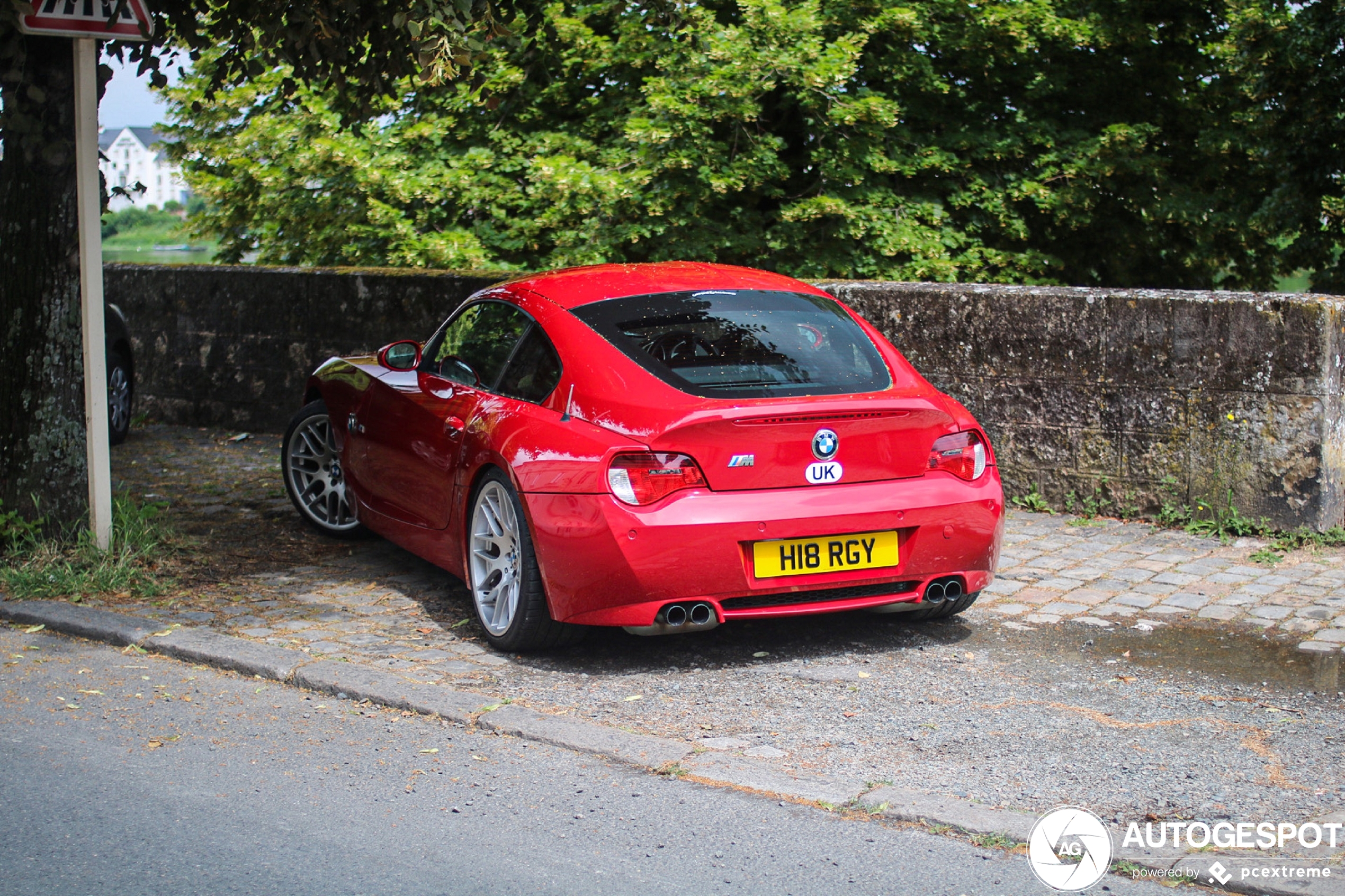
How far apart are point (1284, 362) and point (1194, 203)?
20.9 feet

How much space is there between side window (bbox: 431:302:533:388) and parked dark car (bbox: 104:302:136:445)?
218 inches

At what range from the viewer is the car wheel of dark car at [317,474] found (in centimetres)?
778

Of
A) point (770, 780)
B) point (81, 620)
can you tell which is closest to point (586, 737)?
point (770, 780)

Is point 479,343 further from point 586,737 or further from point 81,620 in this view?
point 586,737

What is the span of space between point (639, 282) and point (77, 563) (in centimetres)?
301

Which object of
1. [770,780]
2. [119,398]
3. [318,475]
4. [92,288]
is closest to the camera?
[770,780]

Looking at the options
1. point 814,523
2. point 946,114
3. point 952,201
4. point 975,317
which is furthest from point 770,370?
point 946,114

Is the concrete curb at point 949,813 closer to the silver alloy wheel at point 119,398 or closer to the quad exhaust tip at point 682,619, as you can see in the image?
the quad exhaust tip at point 682,619

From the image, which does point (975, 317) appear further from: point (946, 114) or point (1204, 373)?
point (946, 114)

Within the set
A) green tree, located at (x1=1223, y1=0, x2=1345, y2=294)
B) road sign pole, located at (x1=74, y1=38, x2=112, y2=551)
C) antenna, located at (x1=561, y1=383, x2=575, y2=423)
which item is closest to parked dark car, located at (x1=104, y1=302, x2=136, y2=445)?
road sign pole, located at (x1=74, y1=38, x2=112, y2=551)

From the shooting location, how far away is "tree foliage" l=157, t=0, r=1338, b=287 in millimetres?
12859

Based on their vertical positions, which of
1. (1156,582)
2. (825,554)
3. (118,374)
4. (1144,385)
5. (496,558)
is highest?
(1144,385)

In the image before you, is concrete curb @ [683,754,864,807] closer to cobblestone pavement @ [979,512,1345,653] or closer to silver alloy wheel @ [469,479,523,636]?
silver alloy wheel @ [469,479,523,636]

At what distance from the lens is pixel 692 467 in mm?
5145
